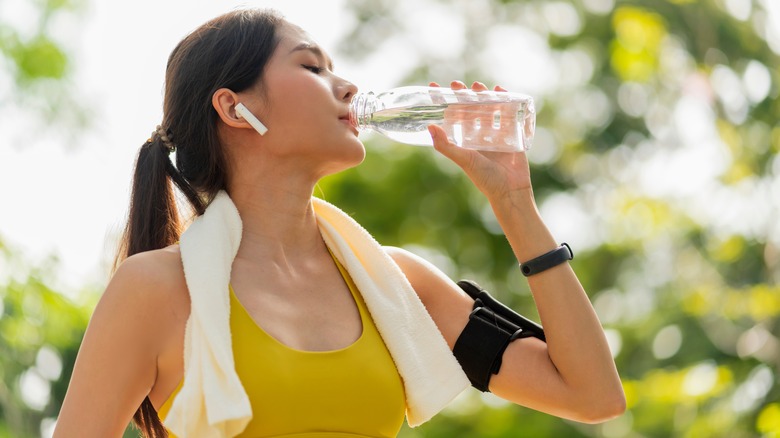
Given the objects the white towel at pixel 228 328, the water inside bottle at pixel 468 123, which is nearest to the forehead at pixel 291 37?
the water inside bottle at pixel 468 123

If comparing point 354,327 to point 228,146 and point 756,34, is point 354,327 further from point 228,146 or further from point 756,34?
point 756,34

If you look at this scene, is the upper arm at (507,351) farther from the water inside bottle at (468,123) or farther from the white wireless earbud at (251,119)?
the white wireless earbud at (251,119)

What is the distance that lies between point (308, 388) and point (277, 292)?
0.25 m

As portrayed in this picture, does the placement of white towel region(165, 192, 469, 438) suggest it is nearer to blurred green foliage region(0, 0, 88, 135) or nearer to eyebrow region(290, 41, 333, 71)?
eyebrow region(290, 41, 333, 71)

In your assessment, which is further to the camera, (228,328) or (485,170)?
(485,170)

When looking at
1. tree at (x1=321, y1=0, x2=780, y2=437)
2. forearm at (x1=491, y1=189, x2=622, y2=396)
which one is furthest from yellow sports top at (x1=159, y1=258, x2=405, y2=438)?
tree at (x1=321, y1=0, x2=780, y2=437)

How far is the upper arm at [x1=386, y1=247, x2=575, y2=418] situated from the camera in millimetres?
2656

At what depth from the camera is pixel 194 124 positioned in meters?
2.70

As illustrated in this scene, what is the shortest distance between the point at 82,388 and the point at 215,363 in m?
0.25

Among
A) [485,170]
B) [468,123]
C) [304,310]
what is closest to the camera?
[304,310]

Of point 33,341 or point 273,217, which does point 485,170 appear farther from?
point 33,341

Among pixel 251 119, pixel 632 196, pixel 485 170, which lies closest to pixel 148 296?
pixel 251 119

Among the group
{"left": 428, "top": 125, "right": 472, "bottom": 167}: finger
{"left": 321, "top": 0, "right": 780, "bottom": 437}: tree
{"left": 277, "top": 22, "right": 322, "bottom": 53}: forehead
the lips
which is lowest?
{"left": 321, "top": 0, "right": 780, "bottom": 437}: tree

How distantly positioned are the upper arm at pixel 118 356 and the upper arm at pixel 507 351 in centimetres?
63
